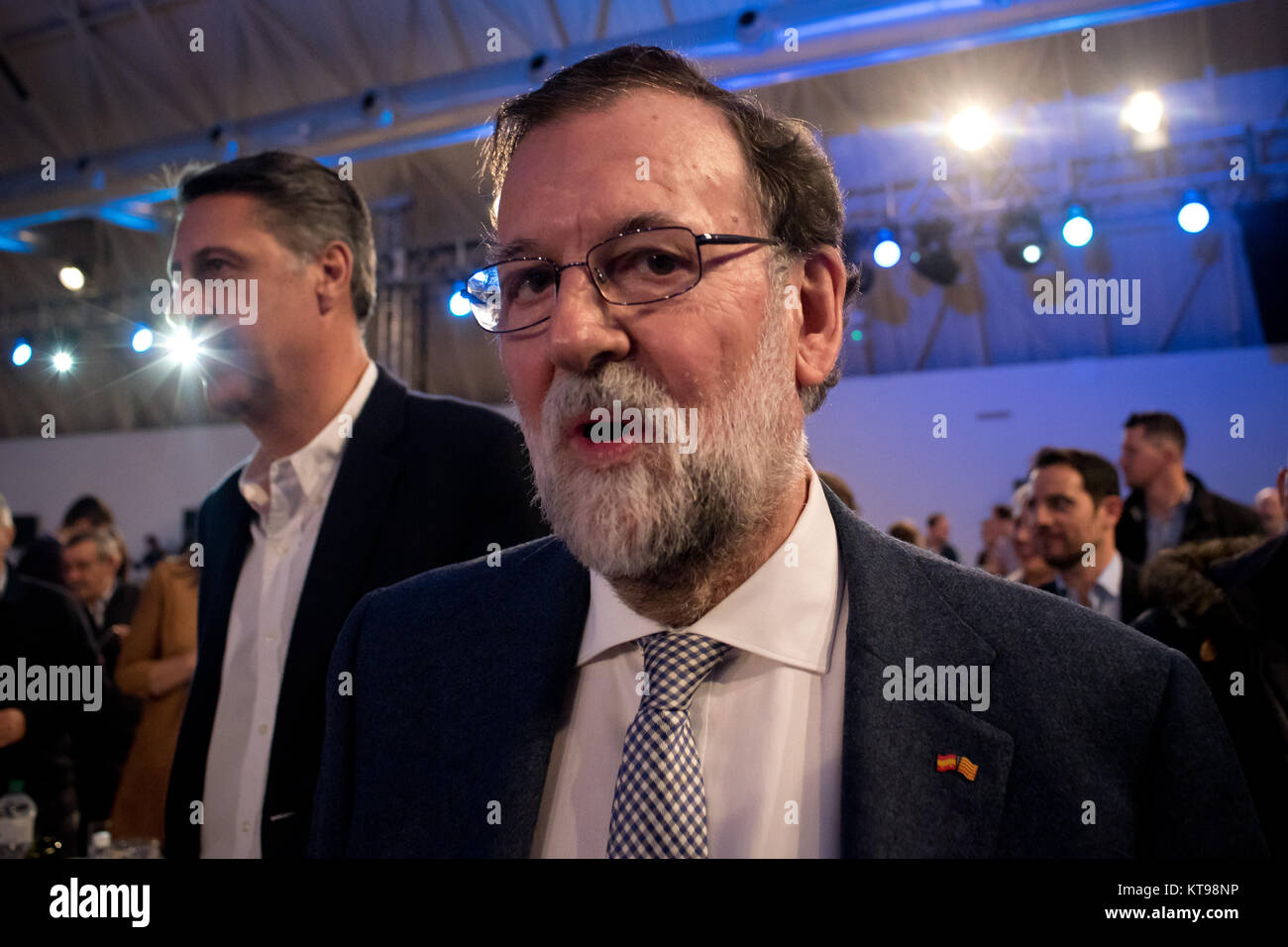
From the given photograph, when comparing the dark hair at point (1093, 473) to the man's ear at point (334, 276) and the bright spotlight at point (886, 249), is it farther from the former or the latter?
the bright spotlight at point (886, 249)

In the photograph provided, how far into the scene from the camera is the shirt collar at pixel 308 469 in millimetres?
1760

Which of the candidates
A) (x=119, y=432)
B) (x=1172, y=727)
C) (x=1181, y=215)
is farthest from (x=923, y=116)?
(x=119, y=432)

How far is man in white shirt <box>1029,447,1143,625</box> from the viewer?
293 centimetres

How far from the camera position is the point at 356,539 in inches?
66.2

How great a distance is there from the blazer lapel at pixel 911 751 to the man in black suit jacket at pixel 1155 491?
93.4 inches

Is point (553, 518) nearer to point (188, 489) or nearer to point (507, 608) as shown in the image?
point (507, 608)

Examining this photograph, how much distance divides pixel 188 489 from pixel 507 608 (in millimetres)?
9740

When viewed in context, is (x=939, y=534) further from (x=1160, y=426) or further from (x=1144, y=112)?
(x=1160, y=426)

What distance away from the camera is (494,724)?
127 centimetres

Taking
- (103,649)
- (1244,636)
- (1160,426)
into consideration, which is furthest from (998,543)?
(103,649)

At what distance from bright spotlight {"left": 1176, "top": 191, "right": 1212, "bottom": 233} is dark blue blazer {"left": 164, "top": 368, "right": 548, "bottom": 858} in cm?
682

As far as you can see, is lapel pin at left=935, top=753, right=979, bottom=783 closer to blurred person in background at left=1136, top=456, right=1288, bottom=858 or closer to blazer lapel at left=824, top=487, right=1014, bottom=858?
blazer lapel at left=824, top=487, right=1014, bottom=858

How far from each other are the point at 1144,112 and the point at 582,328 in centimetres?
730

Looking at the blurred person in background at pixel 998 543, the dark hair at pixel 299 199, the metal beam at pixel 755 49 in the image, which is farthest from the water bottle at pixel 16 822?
the blurred person in background at pixel 998 543
